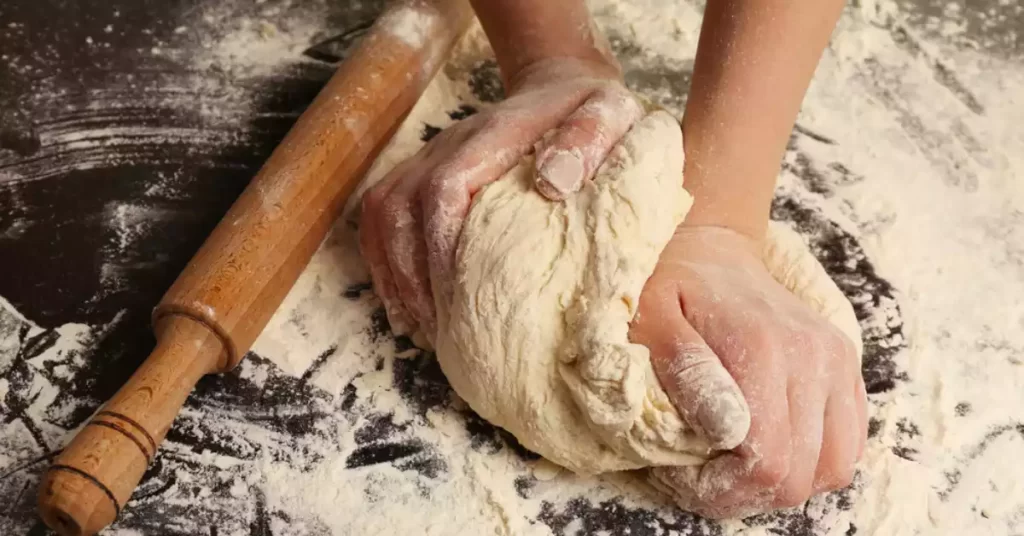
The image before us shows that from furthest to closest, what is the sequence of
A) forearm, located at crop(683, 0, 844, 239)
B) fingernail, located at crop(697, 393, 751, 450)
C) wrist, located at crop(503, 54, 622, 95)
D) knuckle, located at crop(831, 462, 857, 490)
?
wrist, located at crop(503, 54, 622, 95), forearm, located at crop(683, 0, 844, 239), knuckle, located at crop(831, 462, 857, 490), fingernail, located at crop(697, 393, 751, 450)

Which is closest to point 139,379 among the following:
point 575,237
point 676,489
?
point 575,237

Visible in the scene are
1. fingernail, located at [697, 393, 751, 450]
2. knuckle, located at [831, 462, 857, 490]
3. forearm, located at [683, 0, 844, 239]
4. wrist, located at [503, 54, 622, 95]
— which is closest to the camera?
fingernail, located at [697, 393, 751, 450]

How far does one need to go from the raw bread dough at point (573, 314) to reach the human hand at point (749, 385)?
0.03 meters

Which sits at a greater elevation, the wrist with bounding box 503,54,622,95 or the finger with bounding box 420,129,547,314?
the wrist with bounding box 503,54,622,95

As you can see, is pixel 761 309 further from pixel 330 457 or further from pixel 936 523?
pixel 330 457

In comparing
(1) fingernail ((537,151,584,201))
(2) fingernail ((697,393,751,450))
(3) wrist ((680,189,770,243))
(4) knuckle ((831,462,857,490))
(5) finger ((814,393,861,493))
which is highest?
(1) fingernail ((537,151,584,201))

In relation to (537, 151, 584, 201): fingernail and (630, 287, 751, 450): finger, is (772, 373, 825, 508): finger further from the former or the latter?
(537, 151, 584, 201): fingernail

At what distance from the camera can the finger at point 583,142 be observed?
998mm

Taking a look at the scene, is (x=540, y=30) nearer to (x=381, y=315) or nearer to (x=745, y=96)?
(x=745, y=96)

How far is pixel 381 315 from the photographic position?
3.91ft

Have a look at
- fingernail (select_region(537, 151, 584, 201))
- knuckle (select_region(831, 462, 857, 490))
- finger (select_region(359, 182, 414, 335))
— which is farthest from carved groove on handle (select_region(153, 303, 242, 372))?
knuckle (select_region(831, 462, 857, 490))

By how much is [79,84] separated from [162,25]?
0.19 m

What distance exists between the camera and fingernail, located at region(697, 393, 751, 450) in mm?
863

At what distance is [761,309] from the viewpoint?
3.16 ft
